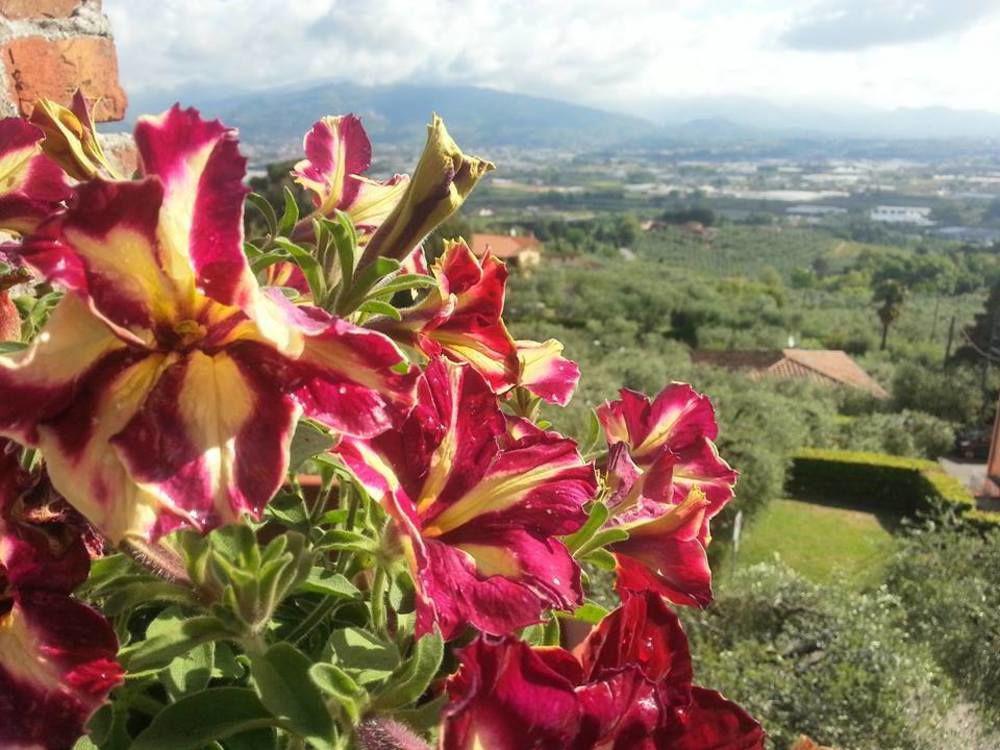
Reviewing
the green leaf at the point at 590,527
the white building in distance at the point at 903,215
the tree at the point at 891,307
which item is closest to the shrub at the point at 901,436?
the tree at the point at 891,307

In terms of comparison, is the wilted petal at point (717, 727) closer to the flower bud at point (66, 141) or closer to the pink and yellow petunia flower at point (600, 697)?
the pink and yellow petunia flower at point (600, 697)

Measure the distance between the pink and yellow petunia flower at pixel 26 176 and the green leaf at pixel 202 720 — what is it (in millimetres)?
377

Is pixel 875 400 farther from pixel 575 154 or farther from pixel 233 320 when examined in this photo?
pixel 575 154

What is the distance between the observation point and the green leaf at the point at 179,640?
54cm

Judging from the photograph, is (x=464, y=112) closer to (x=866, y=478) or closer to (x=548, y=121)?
(x=548, y=121)

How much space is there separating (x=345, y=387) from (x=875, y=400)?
22.2 meters

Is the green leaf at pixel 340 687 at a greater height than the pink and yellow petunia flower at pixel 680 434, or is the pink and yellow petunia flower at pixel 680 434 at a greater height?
the pink and yellow petunia flower at pixel 680 434

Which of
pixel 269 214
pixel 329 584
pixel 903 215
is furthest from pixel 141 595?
pixel 903 215

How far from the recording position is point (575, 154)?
130 meters

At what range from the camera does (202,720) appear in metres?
0.55

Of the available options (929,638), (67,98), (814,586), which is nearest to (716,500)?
(67,98)

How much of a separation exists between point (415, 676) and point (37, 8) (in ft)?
4.94

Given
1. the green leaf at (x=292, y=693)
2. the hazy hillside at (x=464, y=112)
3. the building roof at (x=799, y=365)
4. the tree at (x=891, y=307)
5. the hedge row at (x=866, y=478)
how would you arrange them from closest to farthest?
1. the green leaf at (x=292, y=693)
2. the hedge row at (x=866, y=478)
3. the building roof at (x=799, y=365)
4. the tree at (x=891, y=307)
5. the hazy hillside at (x=464, y=112)

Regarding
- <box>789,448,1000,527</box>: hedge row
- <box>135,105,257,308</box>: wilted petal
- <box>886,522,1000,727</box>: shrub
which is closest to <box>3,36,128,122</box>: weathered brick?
<box>135,105,257,308</box>: wilted petal
